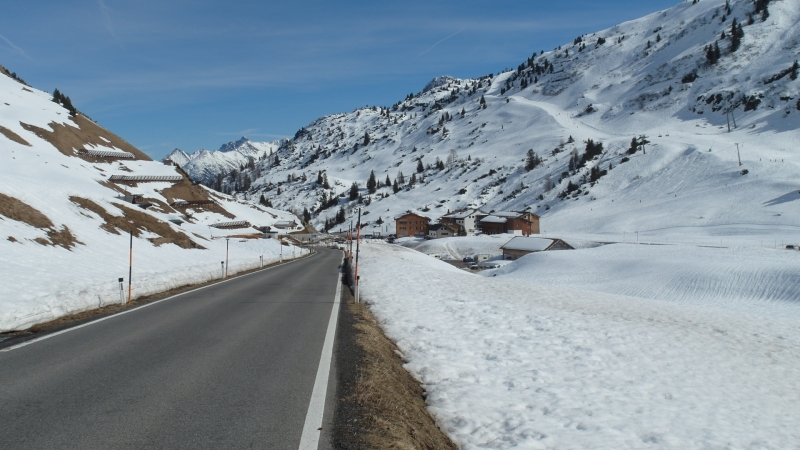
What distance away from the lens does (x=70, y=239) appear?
91.2 ft

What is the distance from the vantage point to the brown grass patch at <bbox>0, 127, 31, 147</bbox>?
75438 mm

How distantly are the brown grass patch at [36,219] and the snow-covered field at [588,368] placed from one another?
18.1 meters

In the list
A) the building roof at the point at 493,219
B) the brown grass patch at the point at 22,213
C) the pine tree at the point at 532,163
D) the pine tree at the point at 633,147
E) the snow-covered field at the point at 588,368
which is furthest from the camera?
the pine tree at the point at 532,163

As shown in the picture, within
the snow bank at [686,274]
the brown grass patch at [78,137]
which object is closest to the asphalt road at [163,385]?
the snow bank at [686,274]

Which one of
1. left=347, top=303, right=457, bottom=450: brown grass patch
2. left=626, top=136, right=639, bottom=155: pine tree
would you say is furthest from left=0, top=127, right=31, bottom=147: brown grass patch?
left=626, top=136, right=639, bottom=155: pine tree

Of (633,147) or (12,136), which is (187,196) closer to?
(12,136)

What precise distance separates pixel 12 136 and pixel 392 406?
94.4 m

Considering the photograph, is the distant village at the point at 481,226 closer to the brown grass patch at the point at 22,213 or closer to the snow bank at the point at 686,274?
the snow bank at the point at 686,274

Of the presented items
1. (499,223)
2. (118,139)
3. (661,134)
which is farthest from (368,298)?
(661,134)

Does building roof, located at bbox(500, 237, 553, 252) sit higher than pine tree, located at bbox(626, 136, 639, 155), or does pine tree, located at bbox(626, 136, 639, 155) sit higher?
pine tree, located at bbox(626, 136, 639, 155)

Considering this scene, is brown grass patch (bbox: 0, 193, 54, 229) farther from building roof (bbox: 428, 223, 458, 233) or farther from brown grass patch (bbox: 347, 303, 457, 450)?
building roof (bbox: 428, 223, 458, 233)

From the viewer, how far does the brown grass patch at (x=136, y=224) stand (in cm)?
3800

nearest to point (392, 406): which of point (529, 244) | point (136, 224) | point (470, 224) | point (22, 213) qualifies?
point (22, 213)

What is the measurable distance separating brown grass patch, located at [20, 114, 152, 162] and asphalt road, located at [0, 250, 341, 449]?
316 feet
